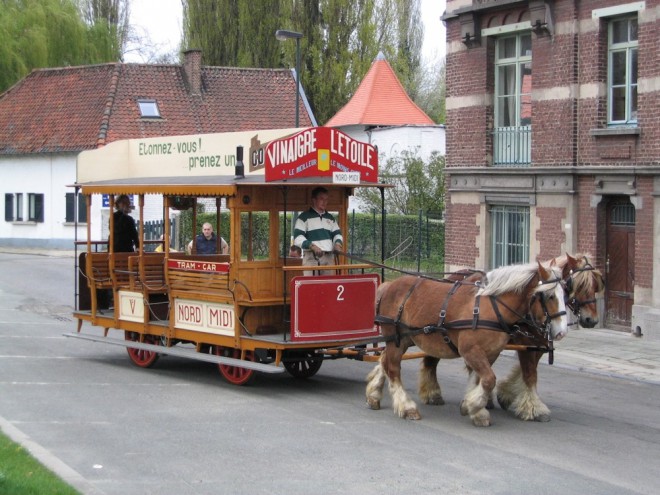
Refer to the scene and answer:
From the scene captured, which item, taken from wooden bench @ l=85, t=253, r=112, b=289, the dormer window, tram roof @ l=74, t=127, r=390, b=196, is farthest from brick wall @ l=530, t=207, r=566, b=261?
the dormer window

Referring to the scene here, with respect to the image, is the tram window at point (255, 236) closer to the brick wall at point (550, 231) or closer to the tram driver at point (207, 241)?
the tram driver at point (207, 241)

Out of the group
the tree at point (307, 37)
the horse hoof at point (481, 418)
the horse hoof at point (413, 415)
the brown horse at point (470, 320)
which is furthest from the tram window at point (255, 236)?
the tree at point (307, 37)

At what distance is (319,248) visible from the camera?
1190 centimetres

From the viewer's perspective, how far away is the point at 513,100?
66.0ft

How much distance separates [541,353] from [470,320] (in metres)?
0.91

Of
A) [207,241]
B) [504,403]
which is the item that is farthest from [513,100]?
[504,403]

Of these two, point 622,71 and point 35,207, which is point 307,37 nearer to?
point 35,207

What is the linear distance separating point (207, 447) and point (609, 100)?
1180 cm

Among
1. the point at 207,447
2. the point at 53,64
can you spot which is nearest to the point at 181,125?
the point at 53,64

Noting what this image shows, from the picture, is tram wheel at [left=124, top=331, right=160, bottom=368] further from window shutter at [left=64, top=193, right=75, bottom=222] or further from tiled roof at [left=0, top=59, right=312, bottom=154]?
window shutter at [left=64, top=193, right=75, bottom=222]

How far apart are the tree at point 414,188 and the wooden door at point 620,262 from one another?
1079 cm

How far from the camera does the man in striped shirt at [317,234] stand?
12.0 metres

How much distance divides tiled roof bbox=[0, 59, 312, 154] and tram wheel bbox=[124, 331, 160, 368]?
→ 81.8 ft

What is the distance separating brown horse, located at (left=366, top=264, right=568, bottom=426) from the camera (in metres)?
9.77
